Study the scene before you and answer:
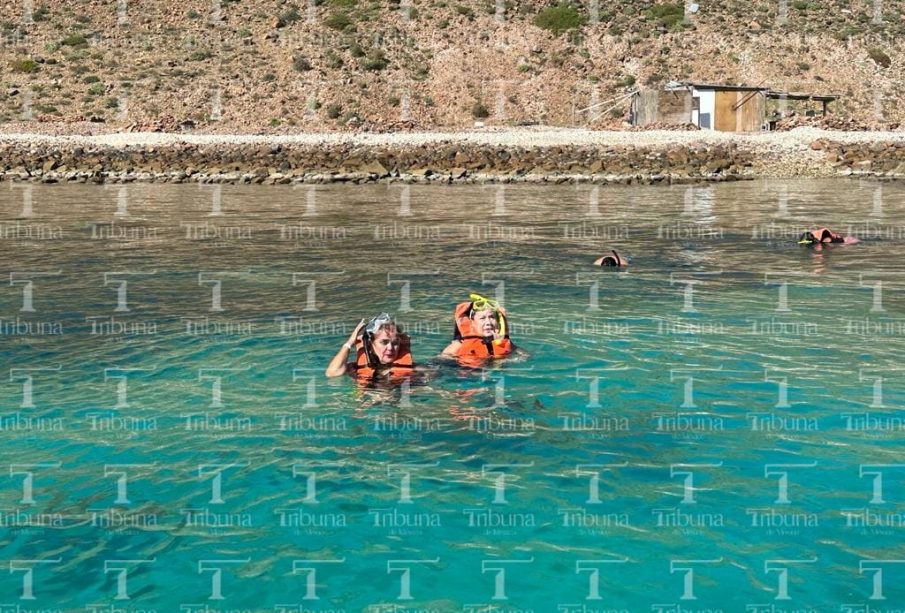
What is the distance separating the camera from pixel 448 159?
1842 inches

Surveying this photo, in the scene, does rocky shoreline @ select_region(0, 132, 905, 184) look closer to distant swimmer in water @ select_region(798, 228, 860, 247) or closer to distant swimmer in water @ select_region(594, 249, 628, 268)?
distant swimmer in water @ select_region(798, 228, 860, 247)

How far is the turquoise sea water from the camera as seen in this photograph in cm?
720

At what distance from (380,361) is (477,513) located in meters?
3.49

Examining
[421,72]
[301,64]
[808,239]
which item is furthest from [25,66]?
[808,239]

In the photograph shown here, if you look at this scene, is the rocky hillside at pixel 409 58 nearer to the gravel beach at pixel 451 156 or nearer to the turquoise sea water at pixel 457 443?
the gravel beach at pixel 451 156

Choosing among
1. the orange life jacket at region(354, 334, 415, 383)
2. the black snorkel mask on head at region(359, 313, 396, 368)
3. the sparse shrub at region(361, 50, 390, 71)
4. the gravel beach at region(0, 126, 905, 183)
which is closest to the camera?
the black snorkel mask on head at region(359, 313, 396, 368)

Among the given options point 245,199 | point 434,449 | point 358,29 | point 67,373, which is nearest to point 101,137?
point 245,199

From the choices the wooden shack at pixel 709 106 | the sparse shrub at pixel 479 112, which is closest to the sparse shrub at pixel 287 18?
the sparse shrub at pixel 479 112

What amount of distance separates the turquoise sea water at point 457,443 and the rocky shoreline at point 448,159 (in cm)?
2343

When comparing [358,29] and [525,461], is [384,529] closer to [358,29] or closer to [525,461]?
[525,461]

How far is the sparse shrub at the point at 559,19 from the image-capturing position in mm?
79175

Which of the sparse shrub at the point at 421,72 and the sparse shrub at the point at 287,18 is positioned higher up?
the sparse shrub at the point at 287,18

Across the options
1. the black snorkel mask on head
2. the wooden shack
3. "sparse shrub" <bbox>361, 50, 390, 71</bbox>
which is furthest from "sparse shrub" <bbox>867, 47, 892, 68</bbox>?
the black snorkel mask on head

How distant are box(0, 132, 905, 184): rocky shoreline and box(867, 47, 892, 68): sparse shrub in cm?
2689
